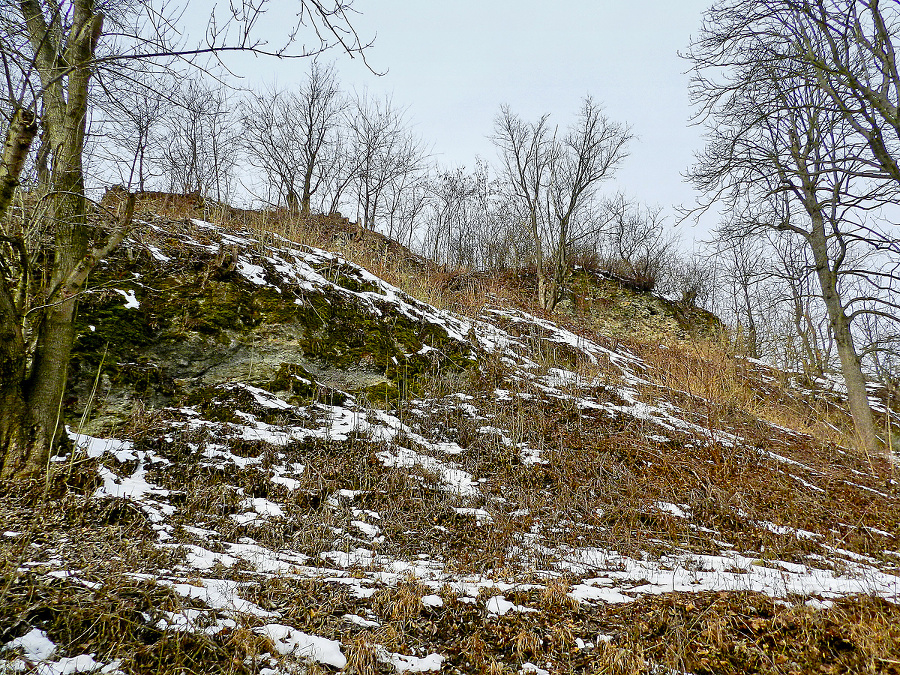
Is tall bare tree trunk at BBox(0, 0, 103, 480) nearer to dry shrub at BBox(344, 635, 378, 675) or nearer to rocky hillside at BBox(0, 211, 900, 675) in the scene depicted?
rocky hillside at BBox(0, 211, 900, 675)

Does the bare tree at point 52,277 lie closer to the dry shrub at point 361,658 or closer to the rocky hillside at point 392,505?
the rocky hillside at point 392,505

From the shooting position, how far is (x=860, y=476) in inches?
265

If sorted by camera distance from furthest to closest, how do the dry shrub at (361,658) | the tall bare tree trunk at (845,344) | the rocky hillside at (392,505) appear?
the tall bare tree trunk at (845,344)
the rocky hillside at (392,505)
the dry shrub at (361,658)

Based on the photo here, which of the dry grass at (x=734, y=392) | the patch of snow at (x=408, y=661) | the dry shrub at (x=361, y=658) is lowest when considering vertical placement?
the patch of snow at (x=408, y=661)

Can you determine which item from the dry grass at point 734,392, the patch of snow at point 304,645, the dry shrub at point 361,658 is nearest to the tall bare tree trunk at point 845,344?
the dry grass at point 734,392

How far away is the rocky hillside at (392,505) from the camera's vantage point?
241 cm

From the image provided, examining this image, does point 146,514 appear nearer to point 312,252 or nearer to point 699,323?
point 312,252

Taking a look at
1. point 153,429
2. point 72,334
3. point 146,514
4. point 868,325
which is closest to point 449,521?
point 146,514

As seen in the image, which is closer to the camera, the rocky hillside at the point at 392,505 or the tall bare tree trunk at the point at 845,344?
the rocky hillside at the point at 392,505

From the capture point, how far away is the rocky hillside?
95.0 inches

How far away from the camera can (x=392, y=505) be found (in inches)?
190

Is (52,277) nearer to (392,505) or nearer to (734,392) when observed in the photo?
(392,505)

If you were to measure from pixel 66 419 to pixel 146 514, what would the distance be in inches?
76.2

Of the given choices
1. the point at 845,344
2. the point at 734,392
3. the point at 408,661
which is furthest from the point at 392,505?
the point at 845,344
